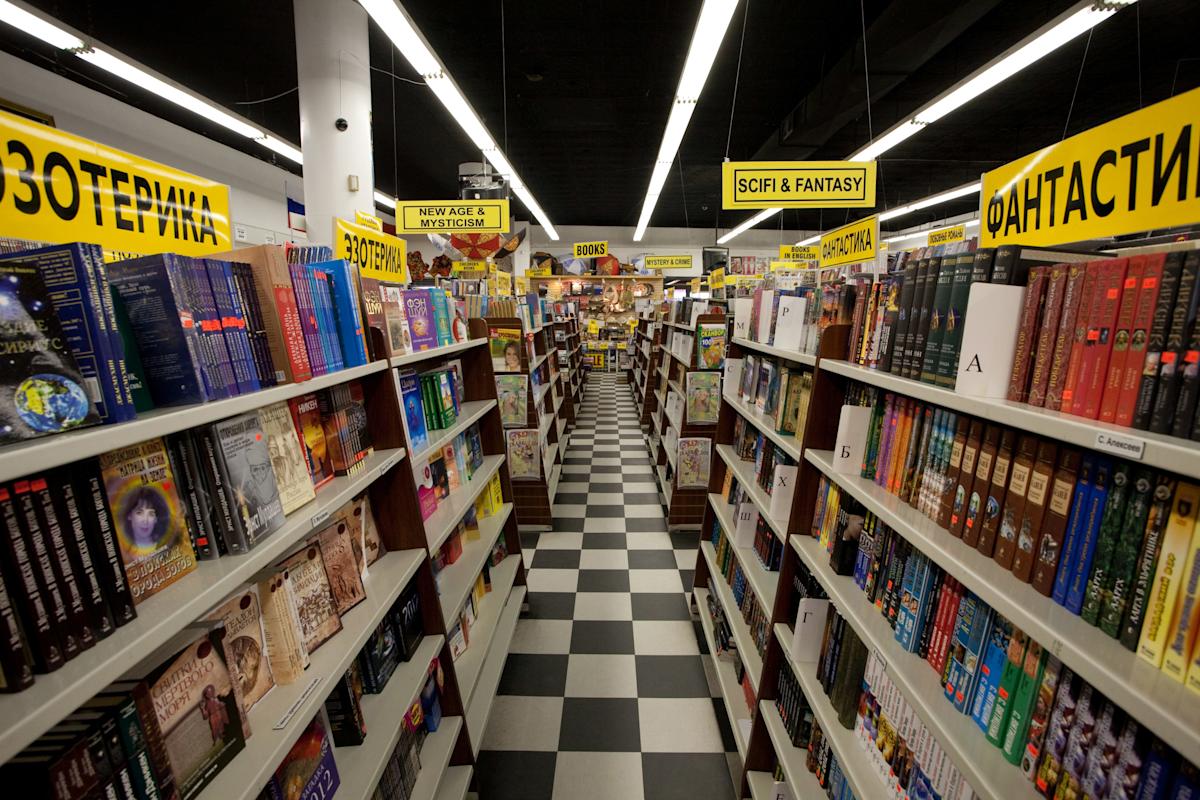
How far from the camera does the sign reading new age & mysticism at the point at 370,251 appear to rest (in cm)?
239

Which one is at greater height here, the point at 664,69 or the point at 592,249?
the point at 664,69

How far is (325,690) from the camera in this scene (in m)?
1.16

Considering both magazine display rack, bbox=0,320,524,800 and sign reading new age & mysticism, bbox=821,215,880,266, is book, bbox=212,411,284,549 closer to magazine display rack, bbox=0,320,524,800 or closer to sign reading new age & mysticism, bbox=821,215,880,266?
magazine display rack, bbox=0,320,524,800

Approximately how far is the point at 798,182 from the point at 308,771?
5.17 metres

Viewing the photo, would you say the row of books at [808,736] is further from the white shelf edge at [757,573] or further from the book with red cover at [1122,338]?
the book with red cover at [1122,338]

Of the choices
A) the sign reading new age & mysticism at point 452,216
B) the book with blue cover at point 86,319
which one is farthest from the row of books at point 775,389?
the sign reading new age & mysticism at point 452,216

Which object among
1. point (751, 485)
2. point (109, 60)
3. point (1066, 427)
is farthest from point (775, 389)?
point (109, 60)

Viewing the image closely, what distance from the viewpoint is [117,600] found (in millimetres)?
801

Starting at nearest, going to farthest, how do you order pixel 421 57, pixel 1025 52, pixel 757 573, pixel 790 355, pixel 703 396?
pixel 790 355
pixel 757 573
pixel 421 57
pixel 1025 52
pixel 703 396

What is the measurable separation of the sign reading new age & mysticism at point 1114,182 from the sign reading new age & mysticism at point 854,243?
2945mm

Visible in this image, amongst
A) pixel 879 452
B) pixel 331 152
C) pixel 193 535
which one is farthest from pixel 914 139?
pixel 193 535

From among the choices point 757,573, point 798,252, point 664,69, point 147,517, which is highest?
point 664,69

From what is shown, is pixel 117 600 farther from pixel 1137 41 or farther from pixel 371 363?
pixel 1137 41

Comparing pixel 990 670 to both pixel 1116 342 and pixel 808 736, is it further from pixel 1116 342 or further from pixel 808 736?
pixel 808 736
